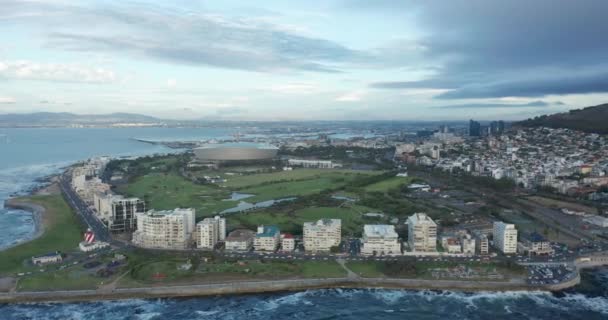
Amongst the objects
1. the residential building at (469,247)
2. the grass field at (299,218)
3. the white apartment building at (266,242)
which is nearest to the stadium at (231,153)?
the grass field at (299,218)

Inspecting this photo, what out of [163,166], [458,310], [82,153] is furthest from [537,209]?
[82,153]

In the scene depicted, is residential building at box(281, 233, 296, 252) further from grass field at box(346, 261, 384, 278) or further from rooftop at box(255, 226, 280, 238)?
grass field at box(346, 261, 384, 278)

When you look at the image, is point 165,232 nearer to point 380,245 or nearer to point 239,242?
point 239,242

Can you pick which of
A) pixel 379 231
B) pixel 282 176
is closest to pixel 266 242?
pixel 379 231

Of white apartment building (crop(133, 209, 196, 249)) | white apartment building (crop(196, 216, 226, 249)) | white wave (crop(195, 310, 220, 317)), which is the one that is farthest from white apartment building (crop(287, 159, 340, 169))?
white wave (crop(195, 310, 220, 317))

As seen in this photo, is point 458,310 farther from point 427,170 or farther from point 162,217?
point 427,170

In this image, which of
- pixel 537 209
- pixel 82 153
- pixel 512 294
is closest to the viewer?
pixel 512 294

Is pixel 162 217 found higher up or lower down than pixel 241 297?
higher up
